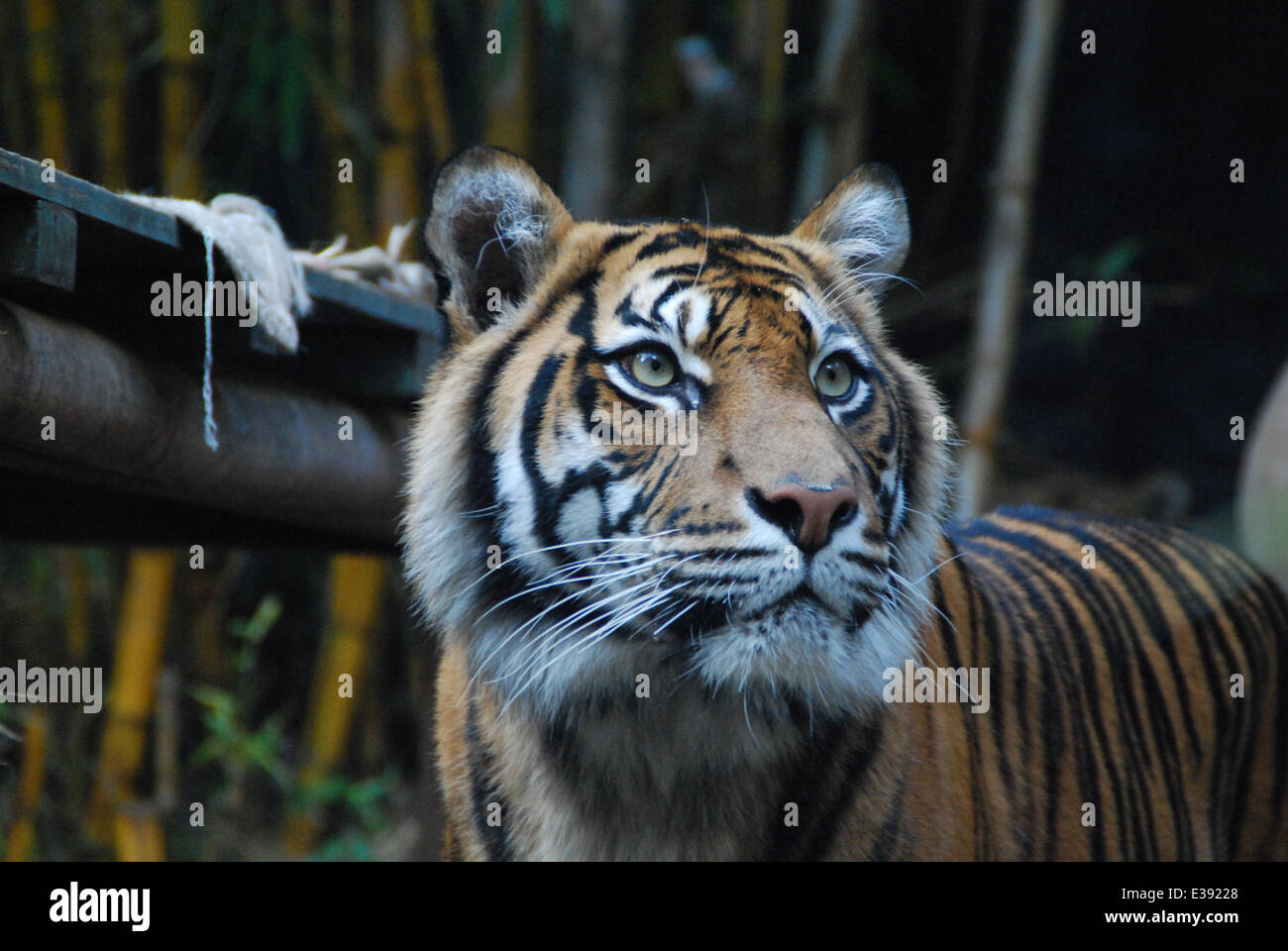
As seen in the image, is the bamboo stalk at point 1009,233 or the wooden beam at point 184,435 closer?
the wooden beam at point 184,435

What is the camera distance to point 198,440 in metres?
2.27

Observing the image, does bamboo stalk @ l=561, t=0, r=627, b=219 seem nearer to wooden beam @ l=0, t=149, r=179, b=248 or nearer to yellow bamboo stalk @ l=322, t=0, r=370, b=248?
yellow bamboo stalk @ l=322, t=0, r=370, b=248

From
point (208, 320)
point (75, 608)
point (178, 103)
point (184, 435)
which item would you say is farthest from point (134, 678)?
point (208, 320)

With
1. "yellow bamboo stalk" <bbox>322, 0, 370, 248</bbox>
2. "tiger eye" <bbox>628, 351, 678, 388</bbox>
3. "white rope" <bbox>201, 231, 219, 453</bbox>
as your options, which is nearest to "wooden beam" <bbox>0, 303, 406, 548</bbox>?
"white rope" <bbox>201, 231, 219, 453</bbox>

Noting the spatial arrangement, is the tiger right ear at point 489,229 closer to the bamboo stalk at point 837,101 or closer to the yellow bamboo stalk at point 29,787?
the bamboo stalk at point 837,101

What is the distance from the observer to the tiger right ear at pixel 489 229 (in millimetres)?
2064

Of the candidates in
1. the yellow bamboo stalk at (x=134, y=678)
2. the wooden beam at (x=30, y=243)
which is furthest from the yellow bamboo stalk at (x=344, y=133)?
the wooden beam at (x=30, y=243)

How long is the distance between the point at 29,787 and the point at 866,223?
323 cm

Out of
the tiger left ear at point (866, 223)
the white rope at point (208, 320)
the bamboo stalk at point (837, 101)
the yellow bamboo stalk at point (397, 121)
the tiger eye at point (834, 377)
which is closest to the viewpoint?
the tiger eye at point (834, 377)

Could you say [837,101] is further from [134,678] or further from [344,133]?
[134,678]

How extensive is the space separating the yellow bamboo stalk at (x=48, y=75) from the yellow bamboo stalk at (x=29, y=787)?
1.71 meters

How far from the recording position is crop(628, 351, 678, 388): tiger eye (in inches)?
75.2

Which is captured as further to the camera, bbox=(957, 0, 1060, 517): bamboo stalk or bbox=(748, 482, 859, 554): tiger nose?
bbox=(957, 0, 1060, 517): bamboo stalk
